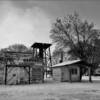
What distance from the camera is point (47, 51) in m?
25.4

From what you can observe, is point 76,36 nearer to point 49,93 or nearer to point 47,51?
point 47,51

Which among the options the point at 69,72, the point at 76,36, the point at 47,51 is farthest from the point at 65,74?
the point at 76,36

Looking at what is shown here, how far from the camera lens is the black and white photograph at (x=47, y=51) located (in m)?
10.8

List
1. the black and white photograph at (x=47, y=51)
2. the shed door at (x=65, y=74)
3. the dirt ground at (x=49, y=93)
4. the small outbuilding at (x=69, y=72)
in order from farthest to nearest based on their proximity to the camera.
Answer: the shed door at (x=65, y=74) < the small outbuilding at (x=69, y=72) < the black and white photograph at (x=47, y=51) < the dirt ground at (x=49, y=93)

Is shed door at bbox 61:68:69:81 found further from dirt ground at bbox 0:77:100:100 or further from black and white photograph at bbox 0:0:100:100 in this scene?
dirt ground at bbox 0:77:100:100

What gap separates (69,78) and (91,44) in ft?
24.4

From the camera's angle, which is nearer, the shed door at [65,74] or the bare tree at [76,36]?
the shed door at [65,74]

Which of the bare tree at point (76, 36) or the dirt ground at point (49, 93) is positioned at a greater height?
the bare tree at point (76, 36)

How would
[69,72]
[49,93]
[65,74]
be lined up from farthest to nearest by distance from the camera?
1. [65,74]
2. [69,72]
3. [49,93]

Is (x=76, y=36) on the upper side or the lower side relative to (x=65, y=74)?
upper

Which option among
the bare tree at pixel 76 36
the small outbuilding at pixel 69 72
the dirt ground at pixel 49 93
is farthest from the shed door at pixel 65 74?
the dirt ground at pixel 49 93

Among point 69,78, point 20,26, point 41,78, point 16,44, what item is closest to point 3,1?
point 20,26

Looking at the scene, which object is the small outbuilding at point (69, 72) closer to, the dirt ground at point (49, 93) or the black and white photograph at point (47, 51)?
the black and white photograph at point (47, 51)

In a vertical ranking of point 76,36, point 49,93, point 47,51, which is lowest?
point 49,93
